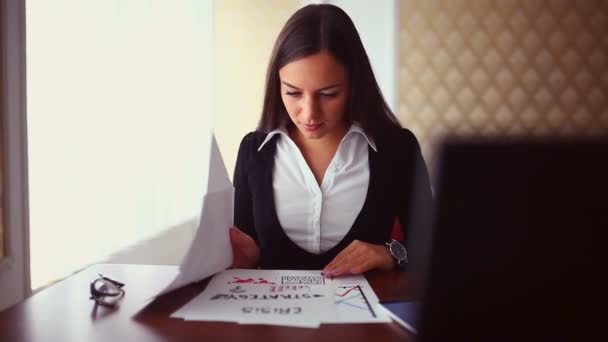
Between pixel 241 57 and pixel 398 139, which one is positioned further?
pixel 241 57

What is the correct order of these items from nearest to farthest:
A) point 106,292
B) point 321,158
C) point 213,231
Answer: point 106,292, point 213,231, point 321,158

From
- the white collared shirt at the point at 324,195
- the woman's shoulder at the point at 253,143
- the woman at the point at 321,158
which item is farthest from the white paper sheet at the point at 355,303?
the woman's shoulder at the point at 253,143

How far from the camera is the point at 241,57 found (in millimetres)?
3709

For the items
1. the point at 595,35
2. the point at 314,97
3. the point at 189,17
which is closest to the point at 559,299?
the point at 314,97

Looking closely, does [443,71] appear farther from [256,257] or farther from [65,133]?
[256,257]

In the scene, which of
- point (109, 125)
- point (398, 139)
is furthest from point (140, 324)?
point (109, 125)

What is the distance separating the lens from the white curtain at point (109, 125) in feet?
6.72

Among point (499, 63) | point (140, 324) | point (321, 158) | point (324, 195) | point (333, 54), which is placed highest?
point (499, 63)

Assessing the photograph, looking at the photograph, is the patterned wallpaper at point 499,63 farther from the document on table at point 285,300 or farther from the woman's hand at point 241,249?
the document on table at point 285,300

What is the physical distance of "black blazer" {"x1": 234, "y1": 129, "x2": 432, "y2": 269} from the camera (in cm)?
138

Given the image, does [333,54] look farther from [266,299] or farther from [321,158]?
[266,299]

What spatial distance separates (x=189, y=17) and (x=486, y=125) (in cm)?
221

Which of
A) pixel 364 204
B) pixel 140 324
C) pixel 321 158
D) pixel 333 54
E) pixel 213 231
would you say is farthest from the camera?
pixel 321 158

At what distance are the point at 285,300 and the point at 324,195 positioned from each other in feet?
2.14
